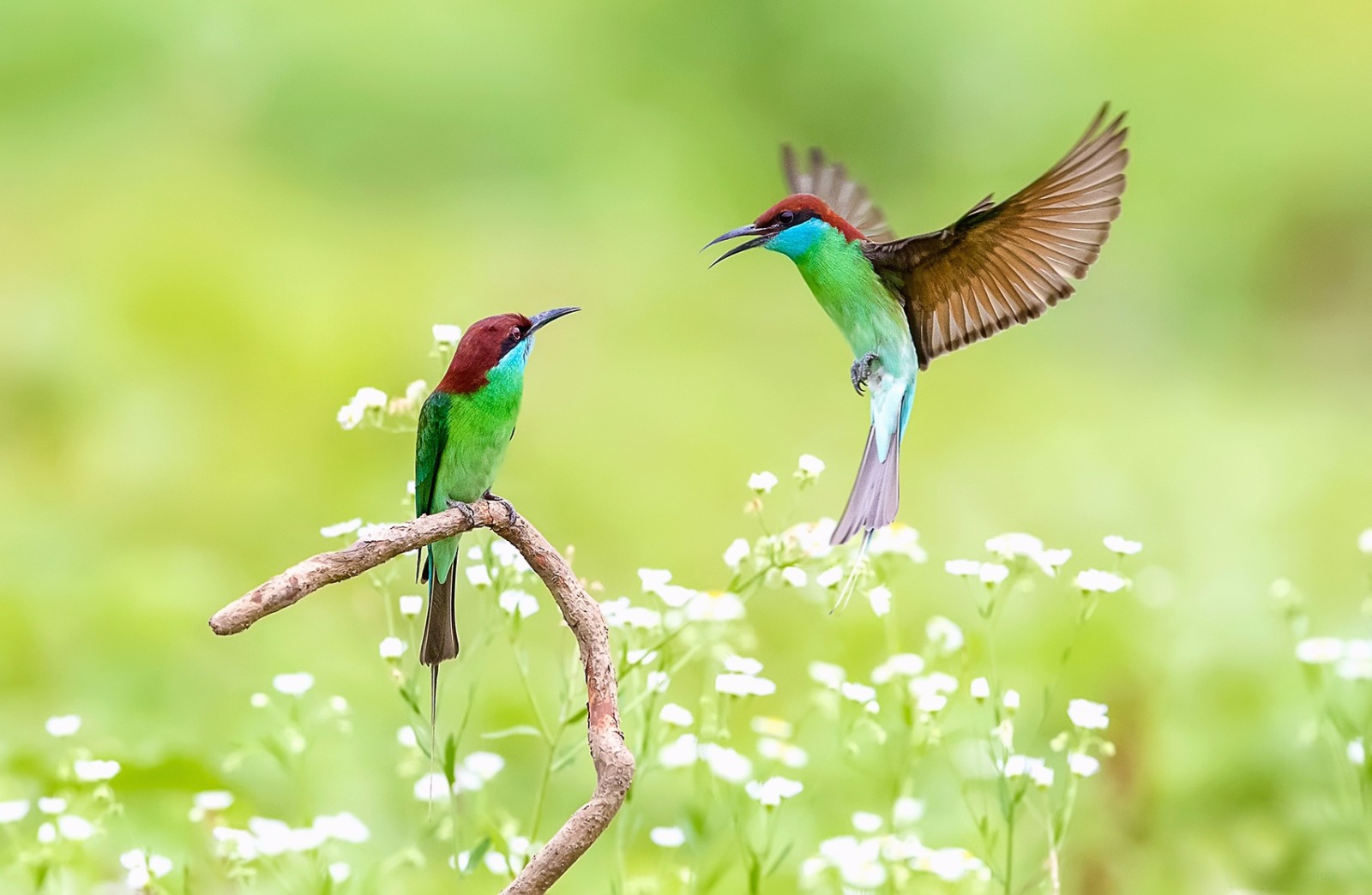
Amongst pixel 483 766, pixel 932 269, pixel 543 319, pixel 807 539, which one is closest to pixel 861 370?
pixel 932 269

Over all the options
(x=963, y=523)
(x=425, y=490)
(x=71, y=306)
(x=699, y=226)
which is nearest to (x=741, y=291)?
(x=699, y=226)

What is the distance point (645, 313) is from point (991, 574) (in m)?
1.89

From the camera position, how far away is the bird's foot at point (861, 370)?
0.97 meters

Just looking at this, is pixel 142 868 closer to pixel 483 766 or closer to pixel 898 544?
pixel 483 766

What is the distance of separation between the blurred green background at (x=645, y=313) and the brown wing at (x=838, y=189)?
954 millimetres

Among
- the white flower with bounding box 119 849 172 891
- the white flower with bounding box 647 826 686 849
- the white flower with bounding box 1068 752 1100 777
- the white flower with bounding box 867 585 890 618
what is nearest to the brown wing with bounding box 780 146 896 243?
the white flower with bounding box 867 585 890 618

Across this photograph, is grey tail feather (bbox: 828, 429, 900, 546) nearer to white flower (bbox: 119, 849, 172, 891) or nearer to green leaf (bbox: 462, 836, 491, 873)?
green leaf (bbox: 462, 836, 491, 873)

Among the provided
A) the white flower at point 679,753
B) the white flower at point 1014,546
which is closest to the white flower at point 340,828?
the white flower at point 679,753

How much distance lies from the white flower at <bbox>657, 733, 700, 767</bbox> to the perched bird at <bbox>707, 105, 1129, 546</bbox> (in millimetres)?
621

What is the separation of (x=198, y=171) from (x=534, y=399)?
3.35 ft

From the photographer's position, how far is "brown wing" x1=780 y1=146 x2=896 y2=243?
51.2 inches

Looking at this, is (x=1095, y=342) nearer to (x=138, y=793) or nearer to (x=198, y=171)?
(x=198, y=171)

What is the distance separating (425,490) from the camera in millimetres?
1214

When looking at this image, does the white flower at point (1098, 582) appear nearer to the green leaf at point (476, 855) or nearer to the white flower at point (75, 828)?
the green leaf at point (476, 855)
